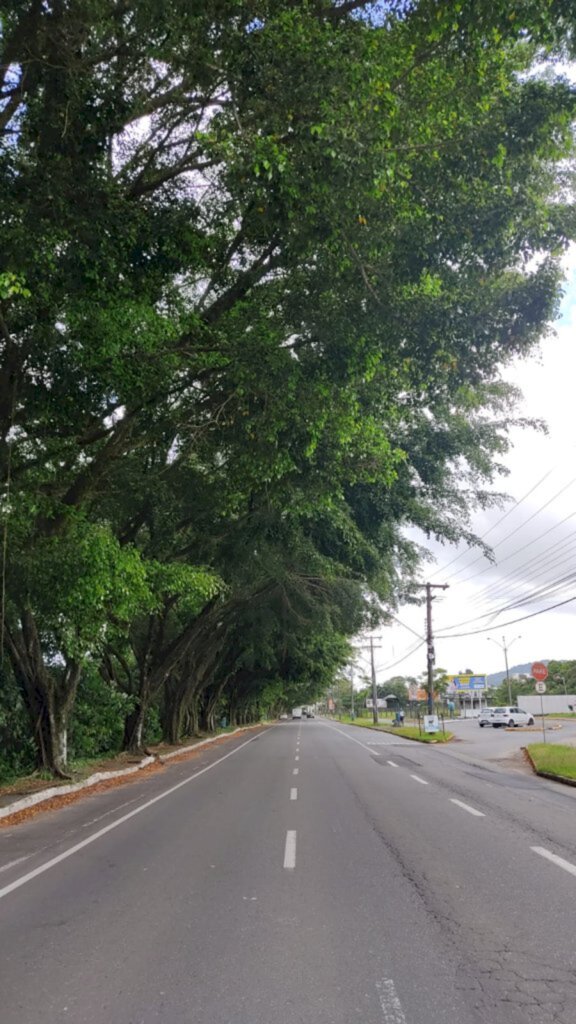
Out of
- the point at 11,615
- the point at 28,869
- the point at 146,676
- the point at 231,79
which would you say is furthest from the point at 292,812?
the point at 146,676

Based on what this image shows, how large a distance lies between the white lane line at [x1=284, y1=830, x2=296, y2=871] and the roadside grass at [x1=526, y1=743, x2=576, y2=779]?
30.7 ft

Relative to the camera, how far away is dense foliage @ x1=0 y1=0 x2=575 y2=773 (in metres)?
7.46

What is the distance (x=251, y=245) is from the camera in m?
10.9

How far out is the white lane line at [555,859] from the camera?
7871 mm

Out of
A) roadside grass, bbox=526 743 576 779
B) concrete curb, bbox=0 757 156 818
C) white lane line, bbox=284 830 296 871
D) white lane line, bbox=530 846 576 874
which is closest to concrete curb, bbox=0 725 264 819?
concrete curb, bbox=0 757 156 818

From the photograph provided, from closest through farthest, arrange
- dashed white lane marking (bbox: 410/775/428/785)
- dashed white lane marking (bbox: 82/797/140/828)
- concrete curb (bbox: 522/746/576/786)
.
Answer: dashed white lane marking (bbox: 82/797/140/828), concrete curb (bbox: 522/746/576/786), dashed white lane marking (bbox: 410/775/428/785)

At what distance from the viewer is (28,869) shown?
837 centimetres

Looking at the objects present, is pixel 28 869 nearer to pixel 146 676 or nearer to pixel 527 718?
pixel 146 676

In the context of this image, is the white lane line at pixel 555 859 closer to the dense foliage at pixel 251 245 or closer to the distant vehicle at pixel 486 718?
the dense foliage at pixel 251 245

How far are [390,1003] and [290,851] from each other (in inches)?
185

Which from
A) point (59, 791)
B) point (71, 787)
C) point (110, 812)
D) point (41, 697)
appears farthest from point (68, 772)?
point (110, 812)

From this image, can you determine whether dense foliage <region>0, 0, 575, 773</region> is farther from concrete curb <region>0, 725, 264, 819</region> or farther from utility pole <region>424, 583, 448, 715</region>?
utility pole <region>424, 583, 448, 715</region>

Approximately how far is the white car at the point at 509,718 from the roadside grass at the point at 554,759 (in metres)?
28.7

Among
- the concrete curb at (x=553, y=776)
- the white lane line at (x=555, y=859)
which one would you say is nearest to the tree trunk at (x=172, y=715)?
the concrete curb at (x=553, y=776)
